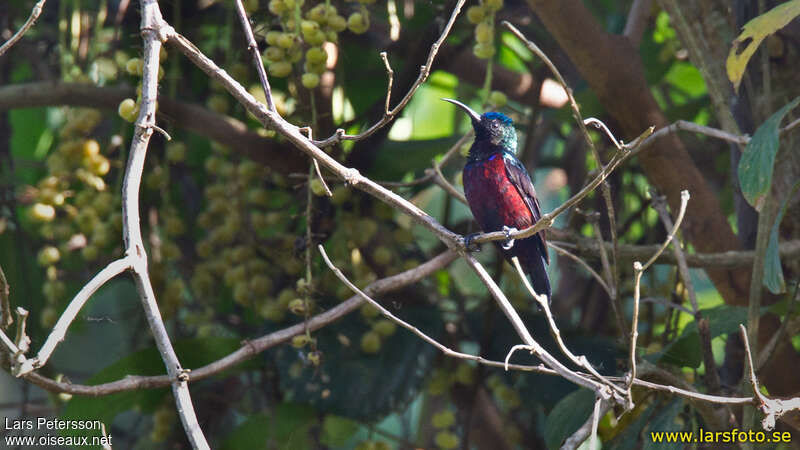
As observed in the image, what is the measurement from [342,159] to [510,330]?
2.43 feet

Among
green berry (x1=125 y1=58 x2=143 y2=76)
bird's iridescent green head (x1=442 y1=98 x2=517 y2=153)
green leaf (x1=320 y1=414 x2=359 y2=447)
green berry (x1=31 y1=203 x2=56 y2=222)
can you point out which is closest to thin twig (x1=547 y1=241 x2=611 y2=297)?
bird's iridescent green head (x1=442 y1=98 x2=517 y2=153)

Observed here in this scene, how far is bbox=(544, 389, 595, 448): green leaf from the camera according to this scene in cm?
199

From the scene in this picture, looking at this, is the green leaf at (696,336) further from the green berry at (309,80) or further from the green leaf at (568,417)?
the green berry at (309,80)

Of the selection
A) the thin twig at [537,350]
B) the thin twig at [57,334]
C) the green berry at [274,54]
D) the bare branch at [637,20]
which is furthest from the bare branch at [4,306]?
the bare branch at [637,20]

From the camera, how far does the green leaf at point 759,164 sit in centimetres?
164

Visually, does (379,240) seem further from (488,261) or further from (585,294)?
(585,294)

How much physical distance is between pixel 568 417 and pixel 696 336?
13.9 inches

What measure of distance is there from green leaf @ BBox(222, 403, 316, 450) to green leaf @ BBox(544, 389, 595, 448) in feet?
2.39

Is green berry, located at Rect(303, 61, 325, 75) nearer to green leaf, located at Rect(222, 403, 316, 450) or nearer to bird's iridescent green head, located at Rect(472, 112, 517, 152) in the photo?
bird's iridescent green head, located at Rect(472, 112, 517, 152)

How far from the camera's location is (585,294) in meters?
3.14

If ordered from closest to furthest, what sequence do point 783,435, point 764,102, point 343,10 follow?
1. point 783,435
2. point 764,102
3. point 343,10

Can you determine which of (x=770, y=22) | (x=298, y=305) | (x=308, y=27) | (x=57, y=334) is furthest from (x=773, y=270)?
(x=57, y=334)

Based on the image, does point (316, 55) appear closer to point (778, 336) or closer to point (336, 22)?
point (336, 22)

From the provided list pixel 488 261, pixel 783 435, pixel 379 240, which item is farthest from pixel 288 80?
pixel 783 435
